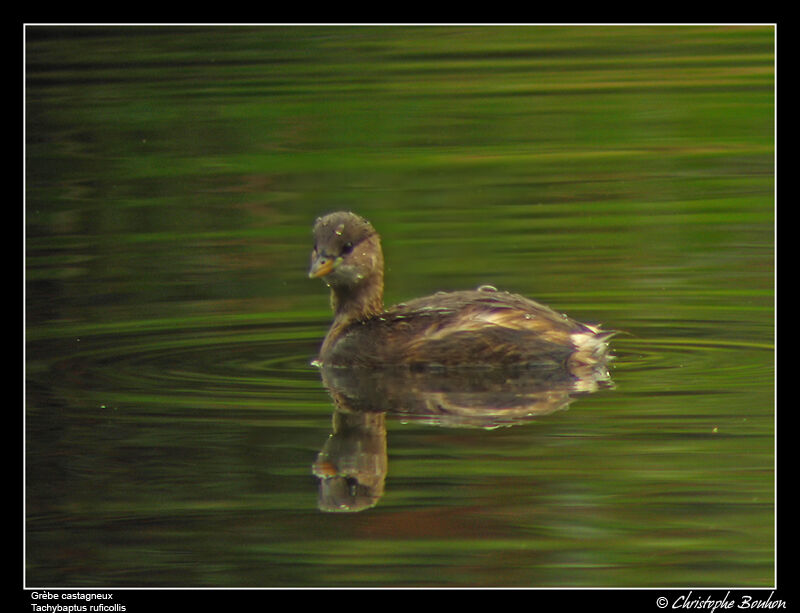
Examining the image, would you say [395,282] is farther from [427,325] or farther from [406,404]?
[406,404]

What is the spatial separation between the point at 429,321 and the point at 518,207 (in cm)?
384

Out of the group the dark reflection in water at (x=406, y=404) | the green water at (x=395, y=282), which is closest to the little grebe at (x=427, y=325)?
the dark reflection in water at (x=406, y=404)

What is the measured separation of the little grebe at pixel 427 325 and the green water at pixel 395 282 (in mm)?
304

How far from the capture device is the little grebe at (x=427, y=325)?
A: 953 cm

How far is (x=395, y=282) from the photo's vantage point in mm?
11758

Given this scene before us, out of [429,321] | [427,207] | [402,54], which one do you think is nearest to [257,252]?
[427,207]

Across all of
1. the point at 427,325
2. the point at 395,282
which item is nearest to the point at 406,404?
the point at 427,325

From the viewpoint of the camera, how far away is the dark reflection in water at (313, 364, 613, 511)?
778 cm

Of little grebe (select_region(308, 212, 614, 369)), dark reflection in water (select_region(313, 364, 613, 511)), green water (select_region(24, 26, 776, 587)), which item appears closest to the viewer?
green water (select_region(24, 26, 776, 587))

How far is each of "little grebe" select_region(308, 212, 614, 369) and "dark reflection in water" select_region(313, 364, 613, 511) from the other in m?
0.08

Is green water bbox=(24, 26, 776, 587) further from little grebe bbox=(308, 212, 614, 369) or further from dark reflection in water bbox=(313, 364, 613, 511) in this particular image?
little grebe bbox=(308, 212, 614, 369)

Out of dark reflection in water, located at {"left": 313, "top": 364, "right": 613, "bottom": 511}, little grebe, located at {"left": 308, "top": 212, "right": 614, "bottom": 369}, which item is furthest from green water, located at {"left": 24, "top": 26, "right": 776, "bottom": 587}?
little grebe, located at {"left": 308, "top": 212, "right": 614, "bottom": 369}

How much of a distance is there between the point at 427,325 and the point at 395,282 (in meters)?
2.04

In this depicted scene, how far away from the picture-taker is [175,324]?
10773 mm
